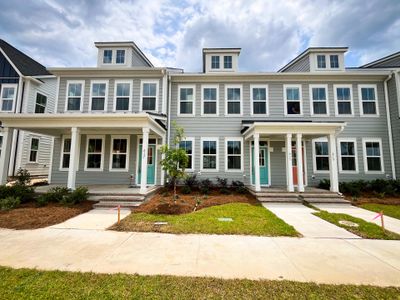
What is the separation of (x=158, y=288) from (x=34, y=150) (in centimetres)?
1666

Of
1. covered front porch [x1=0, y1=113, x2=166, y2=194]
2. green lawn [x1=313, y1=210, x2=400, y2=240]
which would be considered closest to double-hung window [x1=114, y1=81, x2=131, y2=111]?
covered front porch [x1=0, y1=113, x2=166, y2=194]

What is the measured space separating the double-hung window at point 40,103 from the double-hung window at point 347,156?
21342 mm

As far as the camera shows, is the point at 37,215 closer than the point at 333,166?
Yes

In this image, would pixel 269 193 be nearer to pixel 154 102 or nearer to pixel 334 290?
pixel 334 290

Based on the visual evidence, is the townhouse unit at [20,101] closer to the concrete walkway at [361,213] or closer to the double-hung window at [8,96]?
the double-hung window at [8,96]

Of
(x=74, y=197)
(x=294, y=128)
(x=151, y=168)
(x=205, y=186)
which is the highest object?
(x=294, y=128)

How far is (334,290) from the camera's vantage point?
8.71ft

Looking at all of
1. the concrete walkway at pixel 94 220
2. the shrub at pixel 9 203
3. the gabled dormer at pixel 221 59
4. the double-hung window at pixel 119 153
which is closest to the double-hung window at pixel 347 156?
the gabled dormer at pixel 221 59

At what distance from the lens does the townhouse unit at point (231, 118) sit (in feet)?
36.1

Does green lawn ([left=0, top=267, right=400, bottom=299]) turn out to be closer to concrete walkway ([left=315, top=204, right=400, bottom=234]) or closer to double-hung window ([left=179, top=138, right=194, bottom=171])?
concrete walkway ([left=315, top=204, right=400, bottom=234])

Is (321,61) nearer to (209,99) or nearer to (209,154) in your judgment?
(209,99)

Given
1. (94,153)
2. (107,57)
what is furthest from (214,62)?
(94,153)

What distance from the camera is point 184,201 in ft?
27.4

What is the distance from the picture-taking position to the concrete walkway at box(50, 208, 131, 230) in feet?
18.0
